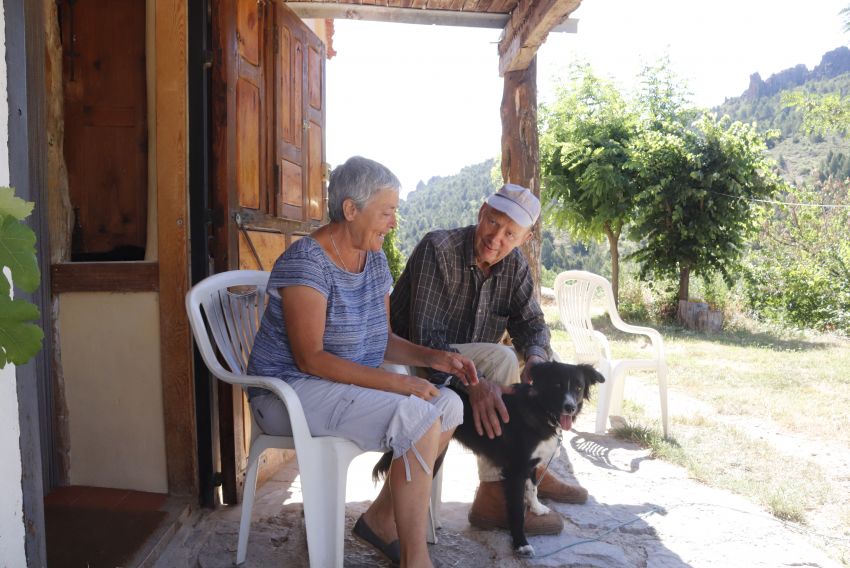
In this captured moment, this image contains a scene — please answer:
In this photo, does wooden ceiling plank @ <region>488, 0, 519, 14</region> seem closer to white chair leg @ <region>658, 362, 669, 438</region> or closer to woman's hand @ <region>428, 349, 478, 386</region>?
white chair leg @ <region>658, 362, 669, 438</region>

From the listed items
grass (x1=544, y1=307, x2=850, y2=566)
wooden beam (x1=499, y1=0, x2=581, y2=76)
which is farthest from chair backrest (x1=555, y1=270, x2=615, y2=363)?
wooden beam (x1=499, y1=0, x2=581, y2=76)

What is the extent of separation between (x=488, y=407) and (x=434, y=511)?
543 mm

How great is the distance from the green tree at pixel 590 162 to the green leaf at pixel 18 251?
10978mm

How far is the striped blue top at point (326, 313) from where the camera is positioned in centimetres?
209

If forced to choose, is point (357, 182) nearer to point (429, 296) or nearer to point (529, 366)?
point (429, 296)

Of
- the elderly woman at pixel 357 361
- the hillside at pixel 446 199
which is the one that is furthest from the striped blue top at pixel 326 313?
the hillside at pixel 446 199

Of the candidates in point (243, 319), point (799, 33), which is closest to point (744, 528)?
point (243, 319)

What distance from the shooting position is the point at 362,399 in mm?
2053

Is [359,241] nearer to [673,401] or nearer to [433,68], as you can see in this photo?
[673,401]

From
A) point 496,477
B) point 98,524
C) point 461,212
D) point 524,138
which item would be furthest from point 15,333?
point 461,212

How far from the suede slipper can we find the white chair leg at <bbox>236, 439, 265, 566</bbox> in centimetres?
39

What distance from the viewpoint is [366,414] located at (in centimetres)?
203

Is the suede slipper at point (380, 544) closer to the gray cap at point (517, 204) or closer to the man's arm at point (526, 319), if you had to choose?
the man's arm at point (526, 319)

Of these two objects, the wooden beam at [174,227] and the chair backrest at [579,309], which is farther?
the chair backrest at [579,309]
